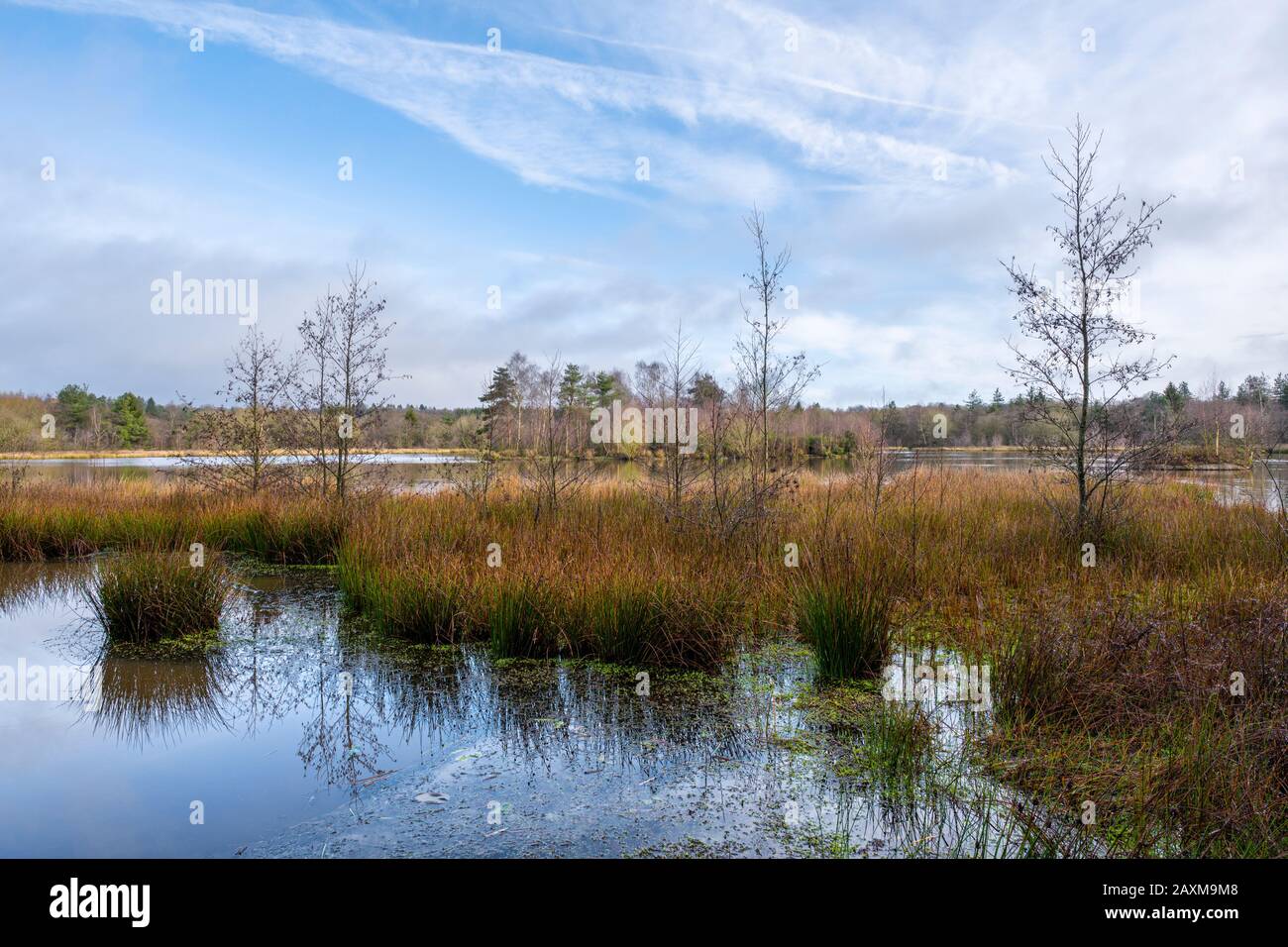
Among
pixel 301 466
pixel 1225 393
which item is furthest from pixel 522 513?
pixel 1225 393

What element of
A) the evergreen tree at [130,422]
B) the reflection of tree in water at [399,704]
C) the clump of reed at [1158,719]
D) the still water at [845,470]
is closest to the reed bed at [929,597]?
the clump of reed at [1158,719]

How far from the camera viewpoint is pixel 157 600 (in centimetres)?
595

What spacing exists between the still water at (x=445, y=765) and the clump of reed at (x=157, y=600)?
320 mm

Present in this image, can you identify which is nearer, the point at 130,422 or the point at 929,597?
the point at 929,597

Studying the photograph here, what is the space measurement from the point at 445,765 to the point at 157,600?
3740mm

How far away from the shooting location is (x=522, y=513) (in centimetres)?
945

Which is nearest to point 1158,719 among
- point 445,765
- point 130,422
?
point 445,765

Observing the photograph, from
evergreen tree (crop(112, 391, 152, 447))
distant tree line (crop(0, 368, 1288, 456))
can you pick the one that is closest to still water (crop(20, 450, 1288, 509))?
distant tree line (crop(0, 368, 1288, 456))

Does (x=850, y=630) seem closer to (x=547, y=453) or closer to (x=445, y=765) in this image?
(x=445, y=765)

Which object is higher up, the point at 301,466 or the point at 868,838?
the point at 301,466

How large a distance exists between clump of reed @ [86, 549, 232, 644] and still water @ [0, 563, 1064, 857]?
1.05 ft

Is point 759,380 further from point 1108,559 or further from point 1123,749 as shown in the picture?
point 1123,749

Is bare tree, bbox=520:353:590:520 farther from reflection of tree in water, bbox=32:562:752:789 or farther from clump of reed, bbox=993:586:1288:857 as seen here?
clump of reed, bbox=993:586:1288:857
